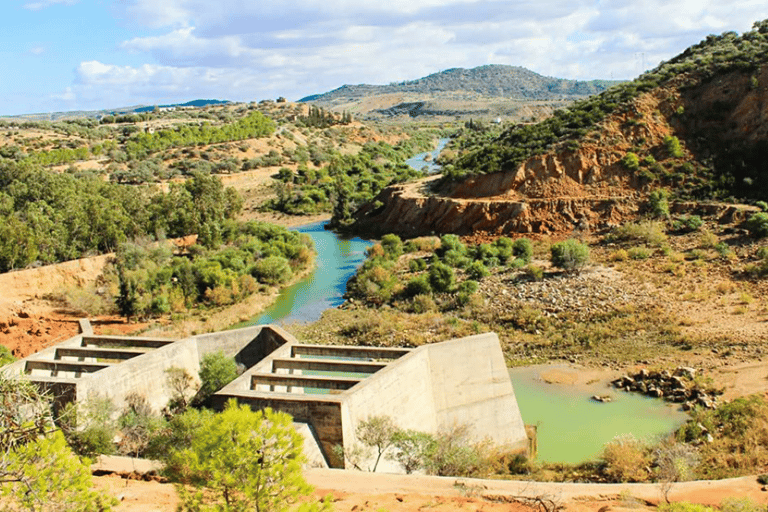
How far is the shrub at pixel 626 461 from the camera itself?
44.8ft

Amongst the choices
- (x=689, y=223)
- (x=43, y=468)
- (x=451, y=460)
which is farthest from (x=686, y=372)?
(x=43, y=468)

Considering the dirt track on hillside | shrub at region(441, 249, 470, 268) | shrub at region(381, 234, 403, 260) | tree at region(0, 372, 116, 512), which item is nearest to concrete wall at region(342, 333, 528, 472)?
the dirt track on hillside

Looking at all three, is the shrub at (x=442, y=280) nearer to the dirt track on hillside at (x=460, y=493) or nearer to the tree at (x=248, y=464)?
the dirt track on hillside at (x=460, y=493)

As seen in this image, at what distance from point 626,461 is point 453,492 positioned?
4692 mm

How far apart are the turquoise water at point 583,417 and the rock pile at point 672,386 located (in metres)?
0.34

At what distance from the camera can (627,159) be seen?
3741cm

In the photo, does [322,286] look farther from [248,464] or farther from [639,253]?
[248,464]

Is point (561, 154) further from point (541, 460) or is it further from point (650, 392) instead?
point (541, 460)

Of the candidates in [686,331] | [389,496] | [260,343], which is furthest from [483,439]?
[686,331]

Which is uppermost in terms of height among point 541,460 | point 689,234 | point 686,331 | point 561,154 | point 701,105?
point 701,105

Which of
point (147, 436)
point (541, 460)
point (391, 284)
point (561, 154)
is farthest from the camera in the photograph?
point (561, 154)

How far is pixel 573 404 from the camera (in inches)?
730

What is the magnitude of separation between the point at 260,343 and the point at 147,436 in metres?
5.12

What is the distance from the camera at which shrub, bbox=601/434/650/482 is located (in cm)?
1365
